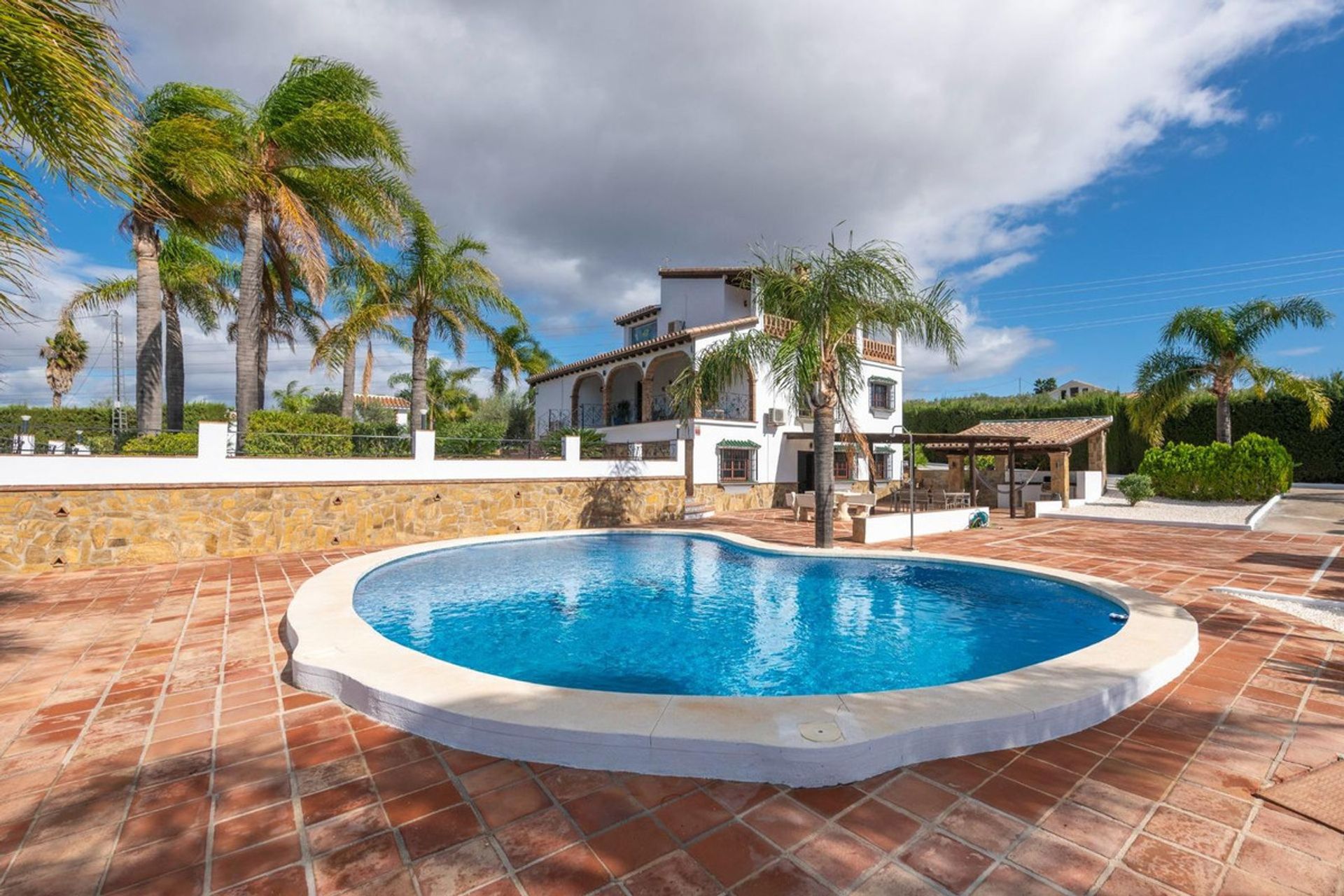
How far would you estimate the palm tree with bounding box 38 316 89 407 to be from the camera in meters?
32.5

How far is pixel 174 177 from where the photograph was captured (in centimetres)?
1182

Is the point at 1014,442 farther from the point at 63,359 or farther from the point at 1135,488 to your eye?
the point at 63,359

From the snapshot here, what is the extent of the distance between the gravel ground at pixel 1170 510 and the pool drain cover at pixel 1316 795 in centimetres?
1493

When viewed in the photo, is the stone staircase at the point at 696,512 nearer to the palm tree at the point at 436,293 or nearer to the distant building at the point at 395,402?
the palm tree at the point at 436,293

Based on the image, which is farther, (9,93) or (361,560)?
(361,560)

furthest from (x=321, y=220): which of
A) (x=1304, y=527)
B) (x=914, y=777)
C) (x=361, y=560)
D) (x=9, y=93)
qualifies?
(x=1304, y=527)

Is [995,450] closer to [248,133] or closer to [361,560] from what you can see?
[361,560]

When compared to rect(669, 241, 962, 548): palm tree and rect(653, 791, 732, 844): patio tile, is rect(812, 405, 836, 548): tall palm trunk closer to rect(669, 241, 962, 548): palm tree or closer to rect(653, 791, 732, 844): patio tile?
rect(669, 241, 962, 548): palm tree

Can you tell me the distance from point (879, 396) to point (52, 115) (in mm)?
26297

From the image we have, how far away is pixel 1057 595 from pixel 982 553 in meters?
3.14

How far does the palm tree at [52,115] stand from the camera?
3.62 meters

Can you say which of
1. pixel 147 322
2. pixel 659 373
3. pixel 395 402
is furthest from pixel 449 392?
pixel 147 322

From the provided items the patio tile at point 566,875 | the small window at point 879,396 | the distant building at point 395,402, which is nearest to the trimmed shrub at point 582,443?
the small window at point 879,396

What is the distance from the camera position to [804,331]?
36.8 ft
